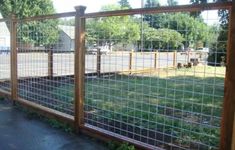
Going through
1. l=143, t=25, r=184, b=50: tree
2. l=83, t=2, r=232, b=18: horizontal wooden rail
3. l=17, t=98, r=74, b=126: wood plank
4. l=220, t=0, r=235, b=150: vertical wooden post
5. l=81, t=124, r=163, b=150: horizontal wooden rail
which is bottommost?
l=81, t=124, r=163, b=150: horizontal wooden rail

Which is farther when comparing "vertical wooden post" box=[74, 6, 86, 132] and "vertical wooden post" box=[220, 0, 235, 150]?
"vertical wooden post" box=[74, 6, 86, 132]

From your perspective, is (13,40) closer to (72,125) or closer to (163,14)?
(72,125)

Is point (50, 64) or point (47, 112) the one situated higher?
point (50, 64)

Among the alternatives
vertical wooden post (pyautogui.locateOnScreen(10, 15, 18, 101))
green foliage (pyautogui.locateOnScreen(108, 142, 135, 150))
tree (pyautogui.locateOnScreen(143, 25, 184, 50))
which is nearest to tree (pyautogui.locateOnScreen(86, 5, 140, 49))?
tree (pyautogui.locateOnScreen(143, 25, 184, 50))

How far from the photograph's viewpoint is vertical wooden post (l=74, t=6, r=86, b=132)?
4.59 metres

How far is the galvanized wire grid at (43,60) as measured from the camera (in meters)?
5.59

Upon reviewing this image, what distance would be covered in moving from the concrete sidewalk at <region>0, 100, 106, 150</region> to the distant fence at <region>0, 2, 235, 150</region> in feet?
0.73

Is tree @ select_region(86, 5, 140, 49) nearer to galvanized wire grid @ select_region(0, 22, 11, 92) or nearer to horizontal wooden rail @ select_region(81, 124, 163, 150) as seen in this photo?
horizontal wooden rail @ select_region(81, 124, 163, 150)

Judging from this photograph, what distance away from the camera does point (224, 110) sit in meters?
3.12

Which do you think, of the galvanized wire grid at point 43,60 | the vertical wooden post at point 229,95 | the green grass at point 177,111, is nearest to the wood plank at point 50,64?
the galvanized wire grid at point 43,60

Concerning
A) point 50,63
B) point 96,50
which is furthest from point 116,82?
point 50,63

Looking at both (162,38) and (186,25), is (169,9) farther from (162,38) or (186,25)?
(162,38)

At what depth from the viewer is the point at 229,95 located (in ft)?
10.1

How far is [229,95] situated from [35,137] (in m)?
2.67
